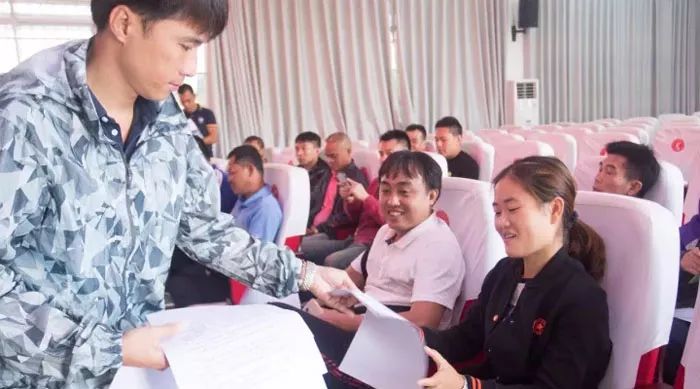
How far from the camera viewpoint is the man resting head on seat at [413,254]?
195cm

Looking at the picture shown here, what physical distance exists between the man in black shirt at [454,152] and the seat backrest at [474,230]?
1.94 metres

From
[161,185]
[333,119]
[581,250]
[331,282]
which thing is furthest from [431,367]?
[333,119]

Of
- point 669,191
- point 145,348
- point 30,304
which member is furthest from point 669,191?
point 30,304

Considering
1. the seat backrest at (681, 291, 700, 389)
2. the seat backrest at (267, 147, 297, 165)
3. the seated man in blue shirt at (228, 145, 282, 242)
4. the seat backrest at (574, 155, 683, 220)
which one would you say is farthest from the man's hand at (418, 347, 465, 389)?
the seat backrest at (267, 147, 297, 165)

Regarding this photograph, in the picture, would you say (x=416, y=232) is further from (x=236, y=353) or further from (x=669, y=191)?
(x=236, y=353)

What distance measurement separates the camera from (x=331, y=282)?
139 centimetres

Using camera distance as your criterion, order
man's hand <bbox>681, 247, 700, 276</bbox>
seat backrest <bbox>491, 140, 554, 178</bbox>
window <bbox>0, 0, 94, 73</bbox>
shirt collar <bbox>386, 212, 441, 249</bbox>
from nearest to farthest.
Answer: man's hand <bbox>681, 247, 700, 276</bbox>
shirt collar <bbox>386, 212, 441, 249</bbox>
seat backrest <bbox>491, 140, 554, 178</bbox>
window <bbox>0, 0, 94, 73</bbox>

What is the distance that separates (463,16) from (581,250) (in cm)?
806

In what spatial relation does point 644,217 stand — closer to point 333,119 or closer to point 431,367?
point 431,367

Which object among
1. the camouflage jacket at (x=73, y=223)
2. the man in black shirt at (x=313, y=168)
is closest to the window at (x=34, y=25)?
the man in black shirt at (x=313, y=168)

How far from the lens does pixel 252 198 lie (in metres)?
2.99

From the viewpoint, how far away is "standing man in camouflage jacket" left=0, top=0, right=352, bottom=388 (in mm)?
863

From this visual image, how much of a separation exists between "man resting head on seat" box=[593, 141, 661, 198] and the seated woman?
→ 0.87 metres

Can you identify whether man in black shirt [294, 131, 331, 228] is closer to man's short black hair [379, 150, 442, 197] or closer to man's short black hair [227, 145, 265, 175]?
man's short black hair [227, 145, 265, 175]
